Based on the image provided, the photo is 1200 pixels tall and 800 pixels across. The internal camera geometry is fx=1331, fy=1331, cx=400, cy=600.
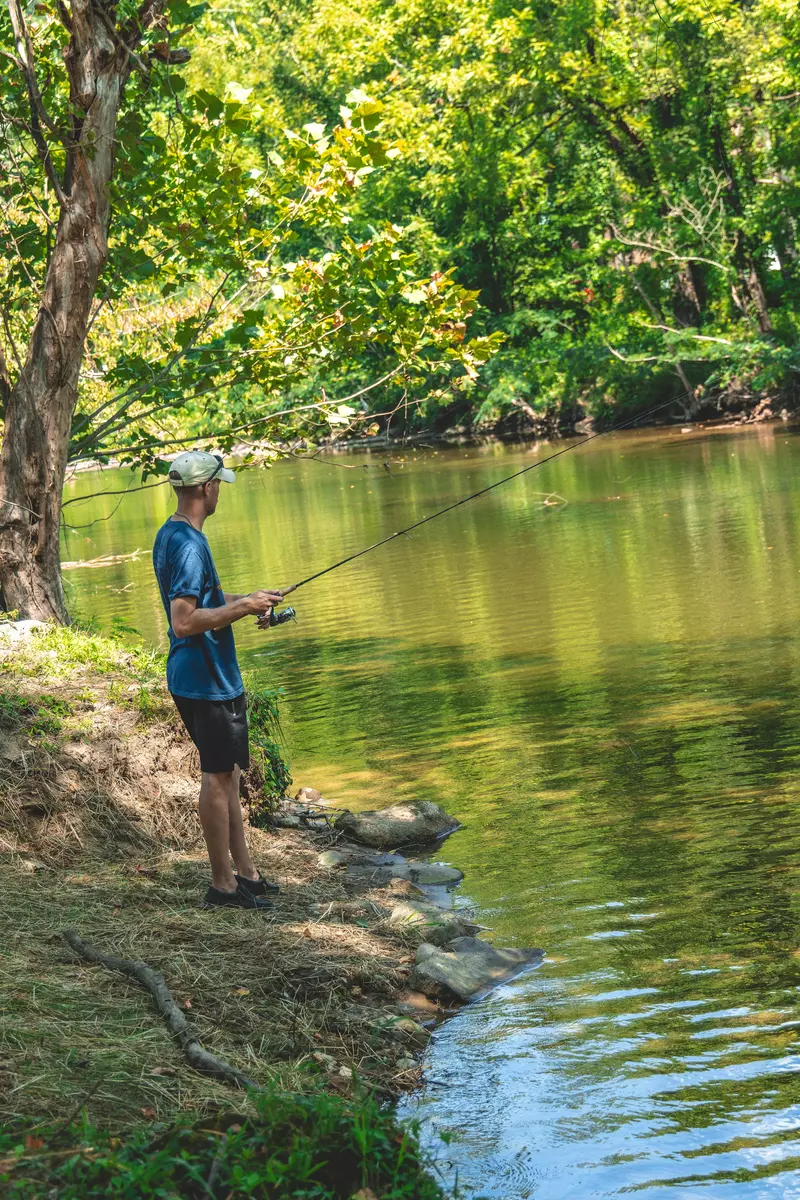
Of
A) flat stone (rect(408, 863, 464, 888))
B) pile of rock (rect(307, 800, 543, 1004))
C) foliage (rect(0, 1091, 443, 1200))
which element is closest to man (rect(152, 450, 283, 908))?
pile of rock (rect(307, 800, 543, 1004))

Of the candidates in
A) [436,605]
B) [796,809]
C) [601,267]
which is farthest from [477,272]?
[796,809]

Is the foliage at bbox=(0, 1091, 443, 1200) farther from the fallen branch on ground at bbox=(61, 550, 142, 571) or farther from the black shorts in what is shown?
the fallen branch on ground at bbox=(61, 550, 142, 571)

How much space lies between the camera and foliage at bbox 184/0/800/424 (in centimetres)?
3080

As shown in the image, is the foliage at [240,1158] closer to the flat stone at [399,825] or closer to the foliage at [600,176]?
the flat stone at [399,825]

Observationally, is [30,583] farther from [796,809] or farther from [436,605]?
[436,605]

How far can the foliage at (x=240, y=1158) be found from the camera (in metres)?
3.08

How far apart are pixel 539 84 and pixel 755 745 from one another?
29.8m

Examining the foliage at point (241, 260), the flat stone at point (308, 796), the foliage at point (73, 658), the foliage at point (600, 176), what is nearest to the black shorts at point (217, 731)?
the foliage at point (73, 658)

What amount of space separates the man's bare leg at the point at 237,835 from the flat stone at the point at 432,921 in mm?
649

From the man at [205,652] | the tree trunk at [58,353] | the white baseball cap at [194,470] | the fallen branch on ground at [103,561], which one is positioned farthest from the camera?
the fallen branch on ground at [103,561]

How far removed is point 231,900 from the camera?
215 inches

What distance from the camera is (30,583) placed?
824 centimetres

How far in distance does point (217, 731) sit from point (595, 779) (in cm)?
322

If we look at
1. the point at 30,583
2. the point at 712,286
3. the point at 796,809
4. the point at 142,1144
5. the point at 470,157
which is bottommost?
the point at 796,809
